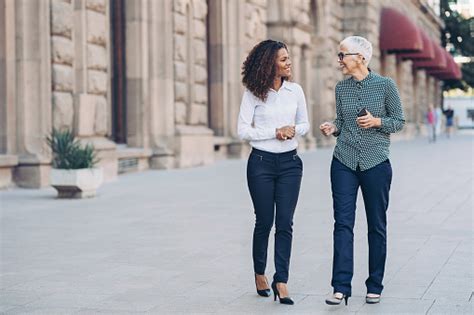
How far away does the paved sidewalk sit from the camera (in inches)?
263

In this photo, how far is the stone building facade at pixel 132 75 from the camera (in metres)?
15.1

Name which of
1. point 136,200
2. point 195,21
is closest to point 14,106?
point 136,200

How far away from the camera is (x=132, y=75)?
1898 cm

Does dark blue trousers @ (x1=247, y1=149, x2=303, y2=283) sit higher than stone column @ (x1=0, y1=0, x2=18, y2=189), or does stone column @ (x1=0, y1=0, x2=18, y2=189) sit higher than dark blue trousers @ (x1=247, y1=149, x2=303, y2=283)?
stone column @ (x1=0, y1=0, x2=18, y2=189)

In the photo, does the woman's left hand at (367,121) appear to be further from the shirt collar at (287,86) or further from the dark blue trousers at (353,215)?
the shirt collar at (287,86)

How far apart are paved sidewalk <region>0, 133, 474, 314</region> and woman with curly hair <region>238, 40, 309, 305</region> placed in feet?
1.66

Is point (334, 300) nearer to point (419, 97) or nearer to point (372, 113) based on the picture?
point (372, 113)

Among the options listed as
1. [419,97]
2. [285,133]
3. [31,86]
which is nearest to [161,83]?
[31,86]

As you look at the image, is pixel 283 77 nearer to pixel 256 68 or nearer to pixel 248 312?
pixel 256 68

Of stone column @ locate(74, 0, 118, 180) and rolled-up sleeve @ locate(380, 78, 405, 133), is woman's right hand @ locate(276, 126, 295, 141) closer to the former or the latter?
rolled-up sleeve @ locate(380, 78, 405, 133)

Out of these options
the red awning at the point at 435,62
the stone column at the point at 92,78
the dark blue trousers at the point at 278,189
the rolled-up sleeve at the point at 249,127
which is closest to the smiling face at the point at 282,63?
the rolled-up sleeve at the point at 249,127

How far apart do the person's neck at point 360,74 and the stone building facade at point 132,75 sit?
29.4ft

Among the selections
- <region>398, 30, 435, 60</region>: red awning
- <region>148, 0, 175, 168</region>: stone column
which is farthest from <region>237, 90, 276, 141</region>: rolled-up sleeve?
<region>398, 30, 435, 60</region>: red awning

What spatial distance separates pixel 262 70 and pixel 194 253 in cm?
250
